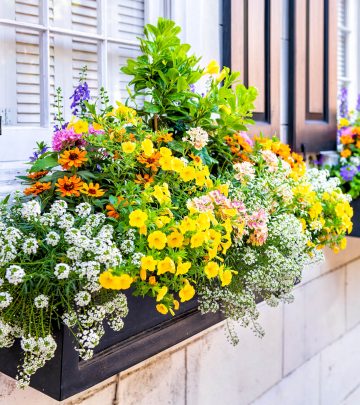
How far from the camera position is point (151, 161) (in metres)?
1.62

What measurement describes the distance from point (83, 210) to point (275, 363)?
193cm

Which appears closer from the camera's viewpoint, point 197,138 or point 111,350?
point 111,350

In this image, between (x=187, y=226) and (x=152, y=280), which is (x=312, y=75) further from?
(x=152, y=280)

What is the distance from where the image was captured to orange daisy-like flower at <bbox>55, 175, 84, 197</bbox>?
4.93ft

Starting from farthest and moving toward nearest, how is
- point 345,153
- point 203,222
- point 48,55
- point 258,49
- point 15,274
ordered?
point 345,153 < point 258,49 < point 48,55 < point 203,222 < point 15,274

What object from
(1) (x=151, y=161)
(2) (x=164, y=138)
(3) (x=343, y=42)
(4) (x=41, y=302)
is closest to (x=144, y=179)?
(1) (x=151, y=161)

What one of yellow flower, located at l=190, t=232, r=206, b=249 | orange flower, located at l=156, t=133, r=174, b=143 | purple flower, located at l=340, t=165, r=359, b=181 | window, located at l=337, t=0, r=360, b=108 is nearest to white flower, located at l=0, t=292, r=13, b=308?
yellow flower, located at l=190, t=232, r=206, b=249

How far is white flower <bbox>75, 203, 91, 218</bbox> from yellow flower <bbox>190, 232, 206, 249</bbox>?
26cm

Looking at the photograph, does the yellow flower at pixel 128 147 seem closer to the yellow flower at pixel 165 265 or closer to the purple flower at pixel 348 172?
the yellow flower at pixel 165 265

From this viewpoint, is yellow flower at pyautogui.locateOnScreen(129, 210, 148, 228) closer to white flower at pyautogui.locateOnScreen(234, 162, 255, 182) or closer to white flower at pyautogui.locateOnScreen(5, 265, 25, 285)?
white flower at pyautogui.locateOnScreen(5, 265, 25, 285)

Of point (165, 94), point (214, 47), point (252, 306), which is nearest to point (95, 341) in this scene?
point (252, 306)

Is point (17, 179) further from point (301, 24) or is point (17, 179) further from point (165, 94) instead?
point (301, 24)

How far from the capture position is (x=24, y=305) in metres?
1.28

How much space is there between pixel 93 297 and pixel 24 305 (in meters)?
0.15
